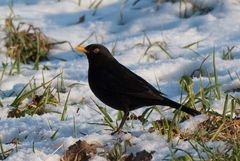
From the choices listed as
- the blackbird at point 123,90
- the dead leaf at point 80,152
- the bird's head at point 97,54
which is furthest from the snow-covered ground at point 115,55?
the bird's head at point 97,54

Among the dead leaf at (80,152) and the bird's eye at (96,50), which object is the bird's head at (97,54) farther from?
the dead leaf at (80,152)

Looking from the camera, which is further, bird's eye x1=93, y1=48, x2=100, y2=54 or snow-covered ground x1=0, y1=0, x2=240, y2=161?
bird's eye x1=93, y1=48, x2=100, y2=54

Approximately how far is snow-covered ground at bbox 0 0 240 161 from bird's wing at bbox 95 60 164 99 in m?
0.21

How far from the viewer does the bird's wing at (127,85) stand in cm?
504

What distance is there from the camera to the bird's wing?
199 inches

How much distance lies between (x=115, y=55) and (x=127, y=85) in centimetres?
219

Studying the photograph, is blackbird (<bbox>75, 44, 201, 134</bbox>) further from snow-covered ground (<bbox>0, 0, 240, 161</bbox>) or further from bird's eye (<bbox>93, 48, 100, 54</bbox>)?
bird's eye (<bbox>93, 48, 100, 54</bbox>)

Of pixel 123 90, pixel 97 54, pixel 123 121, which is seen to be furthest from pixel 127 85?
pixel 97 54

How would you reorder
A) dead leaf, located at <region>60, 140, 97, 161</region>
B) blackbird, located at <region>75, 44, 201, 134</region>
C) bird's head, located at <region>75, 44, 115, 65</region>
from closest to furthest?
dead leaf, located at <region>60, 140, 97, 161</region> < blackbird, located at <region>75, 44, 201, 134</region> < bird's head, located at <region>75, 44, 115, 65</region>

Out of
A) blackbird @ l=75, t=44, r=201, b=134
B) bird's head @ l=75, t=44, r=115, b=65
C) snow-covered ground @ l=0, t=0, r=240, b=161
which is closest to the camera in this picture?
snow-covered ground @ l=0, t=0, r=240, b=161

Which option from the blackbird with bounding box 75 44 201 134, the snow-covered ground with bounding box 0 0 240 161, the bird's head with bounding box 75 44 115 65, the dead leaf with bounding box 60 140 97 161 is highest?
the bird's head with bounding box 75 44 115 65

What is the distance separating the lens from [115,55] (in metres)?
7.30

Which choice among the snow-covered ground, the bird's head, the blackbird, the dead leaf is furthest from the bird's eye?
the dead leaf

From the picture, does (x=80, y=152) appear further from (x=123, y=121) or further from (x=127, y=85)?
(x=127, y=85)
